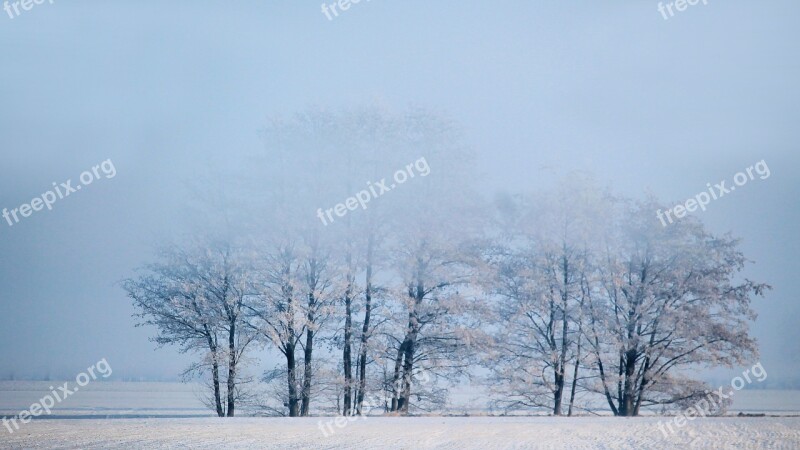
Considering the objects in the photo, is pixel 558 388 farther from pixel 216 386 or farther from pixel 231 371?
pixel 216 386

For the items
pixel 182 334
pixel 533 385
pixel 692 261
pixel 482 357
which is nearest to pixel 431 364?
pixel 482 357

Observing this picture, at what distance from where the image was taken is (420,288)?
119 ft

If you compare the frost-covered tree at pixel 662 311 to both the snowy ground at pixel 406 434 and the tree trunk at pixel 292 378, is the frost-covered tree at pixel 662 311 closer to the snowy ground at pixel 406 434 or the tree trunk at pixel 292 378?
the snowy ground at pixel 406 434

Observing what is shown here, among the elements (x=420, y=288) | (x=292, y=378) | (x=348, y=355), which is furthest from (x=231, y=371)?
(x=420, y=288)

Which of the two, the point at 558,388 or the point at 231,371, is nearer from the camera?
the point at 231,371

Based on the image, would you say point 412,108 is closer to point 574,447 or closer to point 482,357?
point 482,357

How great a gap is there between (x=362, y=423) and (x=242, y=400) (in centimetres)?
903

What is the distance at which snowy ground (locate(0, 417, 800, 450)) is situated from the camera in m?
21.9

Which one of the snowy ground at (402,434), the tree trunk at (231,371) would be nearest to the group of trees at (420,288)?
the tree trunk at (231,371)
